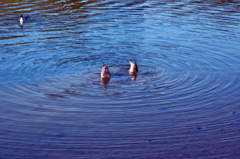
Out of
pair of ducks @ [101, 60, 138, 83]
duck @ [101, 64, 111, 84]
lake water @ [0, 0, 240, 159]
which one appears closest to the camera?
lake water @ [0, 0, 240, 159]

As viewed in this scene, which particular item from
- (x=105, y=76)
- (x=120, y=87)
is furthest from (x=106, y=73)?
(x=120, y=87)

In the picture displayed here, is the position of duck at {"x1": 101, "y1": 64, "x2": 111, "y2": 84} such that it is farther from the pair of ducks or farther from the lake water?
the lake water

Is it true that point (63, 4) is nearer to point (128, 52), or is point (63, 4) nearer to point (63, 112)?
point (128, 52)

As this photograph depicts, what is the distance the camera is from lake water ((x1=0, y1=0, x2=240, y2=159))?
7754 millimetres

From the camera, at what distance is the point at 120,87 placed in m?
11.2

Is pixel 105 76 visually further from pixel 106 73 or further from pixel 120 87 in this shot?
pixel 120 87

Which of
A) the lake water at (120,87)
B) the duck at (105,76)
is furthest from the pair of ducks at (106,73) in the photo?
the lake water at (120,87)

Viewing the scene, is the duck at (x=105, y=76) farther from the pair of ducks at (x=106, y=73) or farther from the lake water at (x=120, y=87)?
the lake water at (x=120, y=87)

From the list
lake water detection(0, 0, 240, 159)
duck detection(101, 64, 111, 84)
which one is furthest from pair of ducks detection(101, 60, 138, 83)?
lake water detection(0, 0, 240, 159)

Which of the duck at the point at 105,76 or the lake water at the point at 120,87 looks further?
the duck at the point at 105,76

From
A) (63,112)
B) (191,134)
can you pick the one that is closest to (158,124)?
(191,134)

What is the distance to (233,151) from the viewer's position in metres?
7.41

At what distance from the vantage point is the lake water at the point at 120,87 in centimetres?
775

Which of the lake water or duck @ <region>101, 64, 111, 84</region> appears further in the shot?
duck @ <region>101, 64, 111, 84</region>
